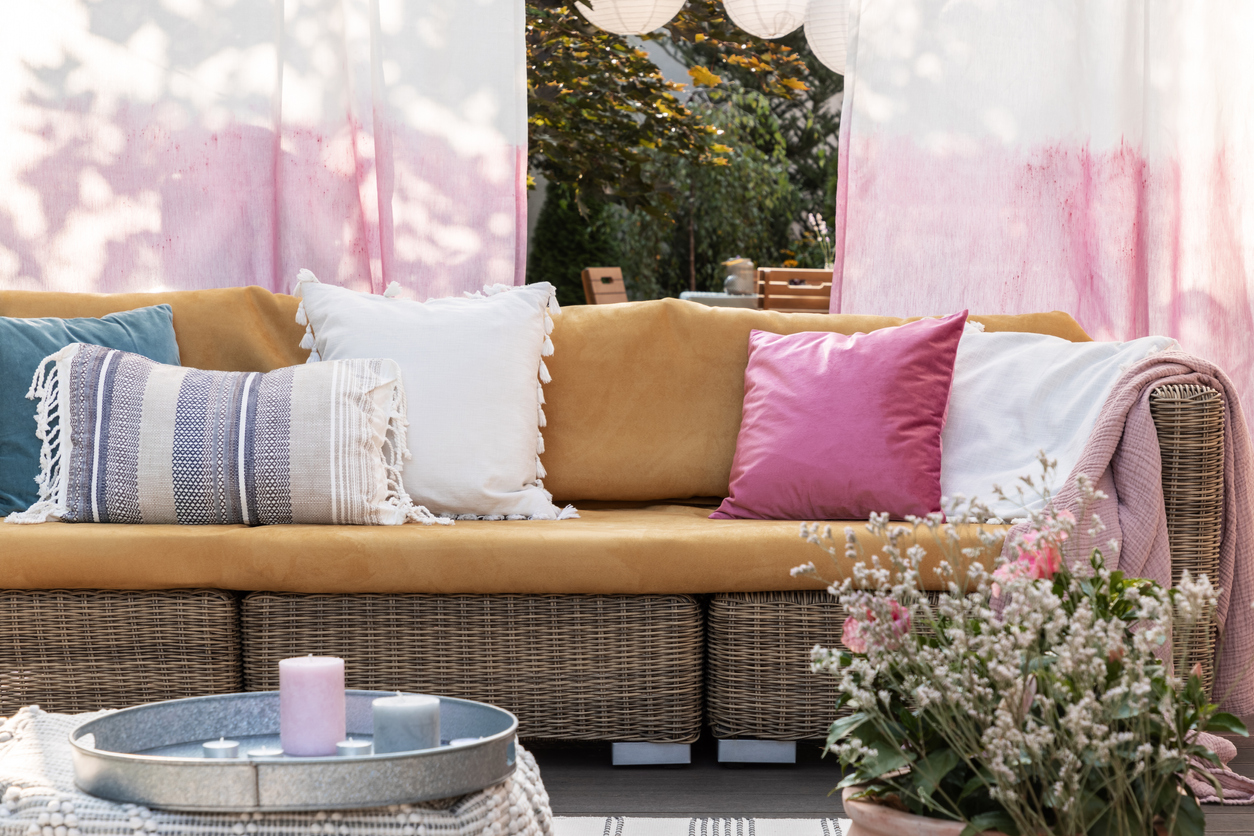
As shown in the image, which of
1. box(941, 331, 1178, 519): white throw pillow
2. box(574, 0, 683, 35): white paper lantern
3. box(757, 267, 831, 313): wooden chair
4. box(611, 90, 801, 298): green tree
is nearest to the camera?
box(941, 331, 1178, 519): white throw pillow

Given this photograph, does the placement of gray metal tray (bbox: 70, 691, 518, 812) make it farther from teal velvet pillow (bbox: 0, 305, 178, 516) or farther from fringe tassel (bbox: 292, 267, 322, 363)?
fringe tassel (bbox: 292, 267, 322, 363)

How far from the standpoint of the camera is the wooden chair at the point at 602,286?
5082 mm

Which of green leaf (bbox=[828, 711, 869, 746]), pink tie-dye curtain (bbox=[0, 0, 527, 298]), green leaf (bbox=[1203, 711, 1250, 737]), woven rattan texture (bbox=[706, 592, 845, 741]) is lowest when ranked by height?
woven rattan texture (bbox=[706, 592, 845, 741])

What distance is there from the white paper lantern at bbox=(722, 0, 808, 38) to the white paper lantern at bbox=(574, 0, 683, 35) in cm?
50

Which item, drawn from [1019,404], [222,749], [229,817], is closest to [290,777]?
[229,817]

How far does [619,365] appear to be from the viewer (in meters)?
2.49

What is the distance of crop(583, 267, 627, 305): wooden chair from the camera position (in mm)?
5082

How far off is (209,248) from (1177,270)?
242 centimetres

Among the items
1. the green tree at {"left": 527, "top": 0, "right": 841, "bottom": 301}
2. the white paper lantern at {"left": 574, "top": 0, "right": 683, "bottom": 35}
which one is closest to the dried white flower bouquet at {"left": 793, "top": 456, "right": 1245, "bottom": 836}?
the white paper lantern at {"left": 574, "top": 0, "right": 683, "bottom": 35}

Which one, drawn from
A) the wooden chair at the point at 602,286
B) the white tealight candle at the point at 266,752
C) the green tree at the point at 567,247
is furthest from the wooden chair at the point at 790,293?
the white tealight candle at the point at 266,752

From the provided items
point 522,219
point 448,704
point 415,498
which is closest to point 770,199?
point 522,219

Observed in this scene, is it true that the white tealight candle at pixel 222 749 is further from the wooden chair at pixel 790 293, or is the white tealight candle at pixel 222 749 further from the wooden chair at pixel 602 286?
the wooden chair at pixel 602 286

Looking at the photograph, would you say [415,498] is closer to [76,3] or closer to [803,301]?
[76,3]

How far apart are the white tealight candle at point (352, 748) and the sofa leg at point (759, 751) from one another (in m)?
0.98
